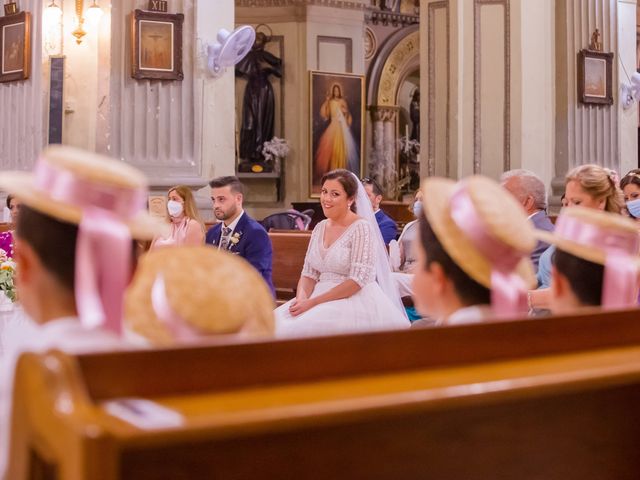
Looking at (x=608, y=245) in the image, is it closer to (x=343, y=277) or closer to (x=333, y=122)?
(x=343, y=277)

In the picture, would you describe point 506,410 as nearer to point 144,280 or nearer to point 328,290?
point 144,280

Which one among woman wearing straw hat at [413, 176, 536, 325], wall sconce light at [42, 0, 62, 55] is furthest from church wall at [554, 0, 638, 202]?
woman wearing straw hat at [413, 176, 536, 325]

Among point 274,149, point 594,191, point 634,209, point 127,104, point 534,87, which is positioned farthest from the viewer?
point 274,149

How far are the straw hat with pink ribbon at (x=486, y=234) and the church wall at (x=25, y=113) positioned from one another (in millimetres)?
8305

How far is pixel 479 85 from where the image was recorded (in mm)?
12125

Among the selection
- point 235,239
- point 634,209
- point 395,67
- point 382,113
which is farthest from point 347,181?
point 395,67

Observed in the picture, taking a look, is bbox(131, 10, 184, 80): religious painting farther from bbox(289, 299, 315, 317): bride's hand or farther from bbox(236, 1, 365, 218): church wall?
bbox(236, 1, 365, 218): church wall

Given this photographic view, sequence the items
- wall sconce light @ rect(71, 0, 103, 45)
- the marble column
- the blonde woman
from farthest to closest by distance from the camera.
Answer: the marble column → wall sconce light @ rect(71, 0, 103, 45) → the blonde woman

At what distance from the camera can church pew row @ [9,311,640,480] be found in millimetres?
1238

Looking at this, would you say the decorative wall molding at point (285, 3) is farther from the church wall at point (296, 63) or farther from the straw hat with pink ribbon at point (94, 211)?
the straw hat with pink ribbon at point (94, 211)

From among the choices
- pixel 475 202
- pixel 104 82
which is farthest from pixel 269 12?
pixel 475 202

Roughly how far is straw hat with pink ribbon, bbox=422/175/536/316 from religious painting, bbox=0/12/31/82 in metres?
8.38

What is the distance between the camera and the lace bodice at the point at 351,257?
20.7 ft

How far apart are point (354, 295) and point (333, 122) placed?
484 inches
